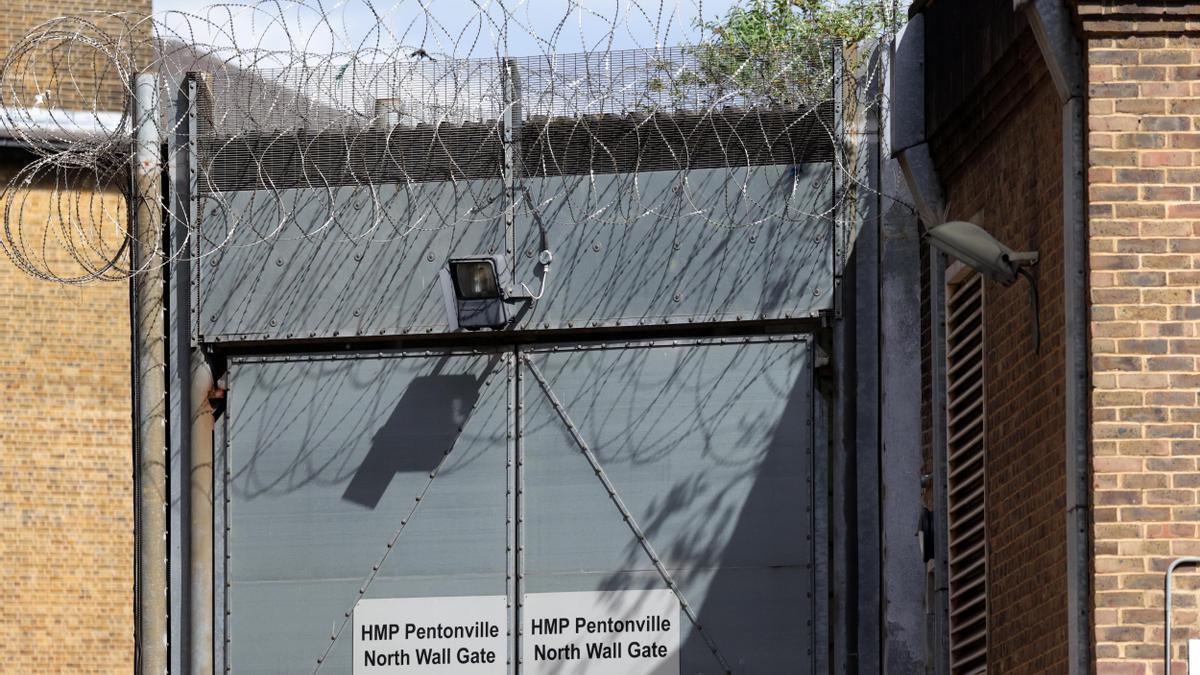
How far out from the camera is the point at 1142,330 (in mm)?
8805

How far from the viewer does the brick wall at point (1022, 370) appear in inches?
368

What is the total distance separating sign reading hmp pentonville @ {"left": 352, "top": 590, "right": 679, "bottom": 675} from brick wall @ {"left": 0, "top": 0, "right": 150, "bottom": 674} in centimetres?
210

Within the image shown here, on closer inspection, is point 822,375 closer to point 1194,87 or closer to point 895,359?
→ point 895,359

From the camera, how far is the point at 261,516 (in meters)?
14.2

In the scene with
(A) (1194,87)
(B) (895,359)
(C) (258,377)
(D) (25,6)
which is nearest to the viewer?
(A) (1194,87)

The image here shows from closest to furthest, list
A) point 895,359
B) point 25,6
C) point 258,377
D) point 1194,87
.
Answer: point 1194,87 → point 895,359 → point 258,377 → point 25,6

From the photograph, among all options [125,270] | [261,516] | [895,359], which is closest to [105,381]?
[125,270]

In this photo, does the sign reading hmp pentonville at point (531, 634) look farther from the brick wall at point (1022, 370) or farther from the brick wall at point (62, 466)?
the brick wall at point (1022, 370)

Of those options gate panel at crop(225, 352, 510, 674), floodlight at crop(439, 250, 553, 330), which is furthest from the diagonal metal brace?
floodlight at crop(439, 250, 553, 330)

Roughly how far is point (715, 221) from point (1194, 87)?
5391mm

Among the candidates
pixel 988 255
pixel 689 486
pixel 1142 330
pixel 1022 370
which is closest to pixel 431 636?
pixel 689 486

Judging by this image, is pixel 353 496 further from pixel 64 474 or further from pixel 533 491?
pixel 64 474

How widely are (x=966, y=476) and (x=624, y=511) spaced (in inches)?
121

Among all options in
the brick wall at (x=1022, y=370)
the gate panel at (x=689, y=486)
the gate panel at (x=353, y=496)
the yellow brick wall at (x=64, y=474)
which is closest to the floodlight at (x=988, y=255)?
the brick wall at (x=1022, y=370)
